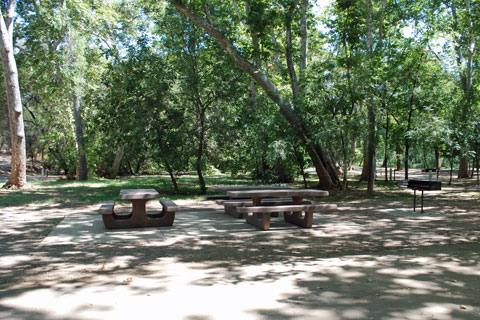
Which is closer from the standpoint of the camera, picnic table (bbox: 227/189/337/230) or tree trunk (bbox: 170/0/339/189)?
picnic table (bbox: 227/189/337/230)

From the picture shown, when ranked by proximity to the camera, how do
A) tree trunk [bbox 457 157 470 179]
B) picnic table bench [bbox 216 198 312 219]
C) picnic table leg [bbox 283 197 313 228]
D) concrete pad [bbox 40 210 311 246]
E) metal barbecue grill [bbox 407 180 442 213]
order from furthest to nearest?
tree trunk [bbox 457 157 470 179] → metal barbecue grill [bbox 407 180 442 213] → picnic table bench [bbox 216 198 312 219] → picnic table leg [bbox 283 197 313 228] → concrete pad [bbox 40 210 311 246]

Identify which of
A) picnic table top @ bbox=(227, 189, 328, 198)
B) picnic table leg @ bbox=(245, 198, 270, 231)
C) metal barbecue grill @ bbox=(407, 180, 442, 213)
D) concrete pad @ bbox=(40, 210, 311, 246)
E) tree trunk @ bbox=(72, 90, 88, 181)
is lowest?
concrete pad @ bbox=(40, 210, 311, 246)

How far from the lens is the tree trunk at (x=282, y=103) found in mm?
13219

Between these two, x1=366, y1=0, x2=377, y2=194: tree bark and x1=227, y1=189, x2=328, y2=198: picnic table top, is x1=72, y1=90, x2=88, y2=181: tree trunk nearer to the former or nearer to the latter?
x1=366, y1=0, x2=377, y2=194: tree bark

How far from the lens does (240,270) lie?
5125 mm

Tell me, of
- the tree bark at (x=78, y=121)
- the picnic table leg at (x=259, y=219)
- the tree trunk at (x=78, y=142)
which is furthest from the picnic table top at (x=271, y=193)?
the tree trunk at (x=78, y=142)

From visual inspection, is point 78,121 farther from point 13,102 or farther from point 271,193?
point 271,193

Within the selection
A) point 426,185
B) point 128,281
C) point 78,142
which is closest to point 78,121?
point 78,142

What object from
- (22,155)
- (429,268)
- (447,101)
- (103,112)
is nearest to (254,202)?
(429,268)

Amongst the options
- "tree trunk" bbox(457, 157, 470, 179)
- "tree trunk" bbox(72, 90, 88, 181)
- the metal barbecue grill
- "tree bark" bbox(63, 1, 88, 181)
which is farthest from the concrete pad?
"tree trunk" bbox(457, 157, 470, 179)

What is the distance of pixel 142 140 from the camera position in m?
13.8

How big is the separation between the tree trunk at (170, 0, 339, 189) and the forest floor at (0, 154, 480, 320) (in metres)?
5.63

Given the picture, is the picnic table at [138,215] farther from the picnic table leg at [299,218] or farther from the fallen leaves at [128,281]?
the fallen leaves at [128,281]

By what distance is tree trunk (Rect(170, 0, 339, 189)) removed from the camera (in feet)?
43.4
